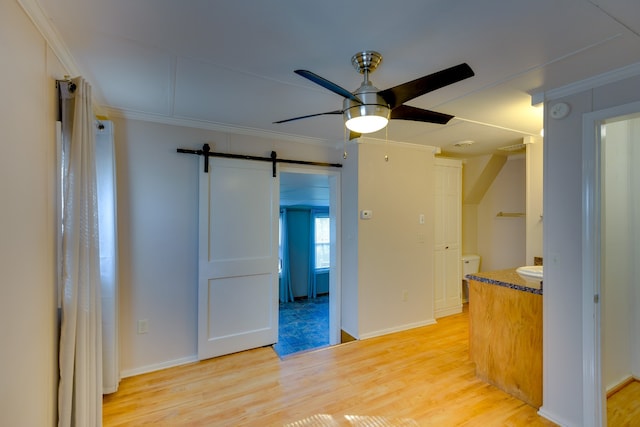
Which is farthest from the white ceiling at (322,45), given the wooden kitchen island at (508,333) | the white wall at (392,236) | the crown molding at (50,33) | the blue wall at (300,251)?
the blue wall at (300,251)

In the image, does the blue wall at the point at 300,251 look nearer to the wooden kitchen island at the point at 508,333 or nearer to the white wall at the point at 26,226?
the wooden kitchen island at the point at 508,333

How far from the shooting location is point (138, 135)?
2539 mm

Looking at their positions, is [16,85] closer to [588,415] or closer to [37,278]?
[37,278]

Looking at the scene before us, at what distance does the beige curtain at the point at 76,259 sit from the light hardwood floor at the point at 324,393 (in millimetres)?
730

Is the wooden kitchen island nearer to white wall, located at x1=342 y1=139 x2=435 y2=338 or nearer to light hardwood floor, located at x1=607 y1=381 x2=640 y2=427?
light hardwood floor, located at x1=607 y1=381 x2=640 y2=427

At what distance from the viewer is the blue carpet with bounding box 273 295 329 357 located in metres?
4.46

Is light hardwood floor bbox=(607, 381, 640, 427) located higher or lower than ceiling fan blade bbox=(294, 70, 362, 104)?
lower

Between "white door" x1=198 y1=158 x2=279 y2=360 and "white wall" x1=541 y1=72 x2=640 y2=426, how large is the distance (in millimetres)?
2333

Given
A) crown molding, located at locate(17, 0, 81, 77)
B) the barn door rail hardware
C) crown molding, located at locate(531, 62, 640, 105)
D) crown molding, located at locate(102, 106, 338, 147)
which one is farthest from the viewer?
the barn door rail hardware

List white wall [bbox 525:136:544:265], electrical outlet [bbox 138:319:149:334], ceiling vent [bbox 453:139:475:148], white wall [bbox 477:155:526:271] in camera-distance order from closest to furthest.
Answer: electrical outlet [bbox 138:319:149:334], white wall [bbox 525:136:544:265], ceiling vent [bbox 453:139:475:148], white wall [bbox 477:155:526:271]

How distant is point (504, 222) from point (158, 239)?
4.59m

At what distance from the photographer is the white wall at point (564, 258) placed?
184 centimetres

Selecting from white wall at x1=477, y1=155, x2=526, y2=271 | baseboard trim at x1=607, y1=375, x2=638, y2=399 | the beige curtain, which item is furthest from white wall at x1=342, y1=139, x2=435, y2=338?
the beige curtain

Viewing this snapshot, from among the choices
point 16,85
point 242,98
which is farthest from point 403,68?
point 16,85
